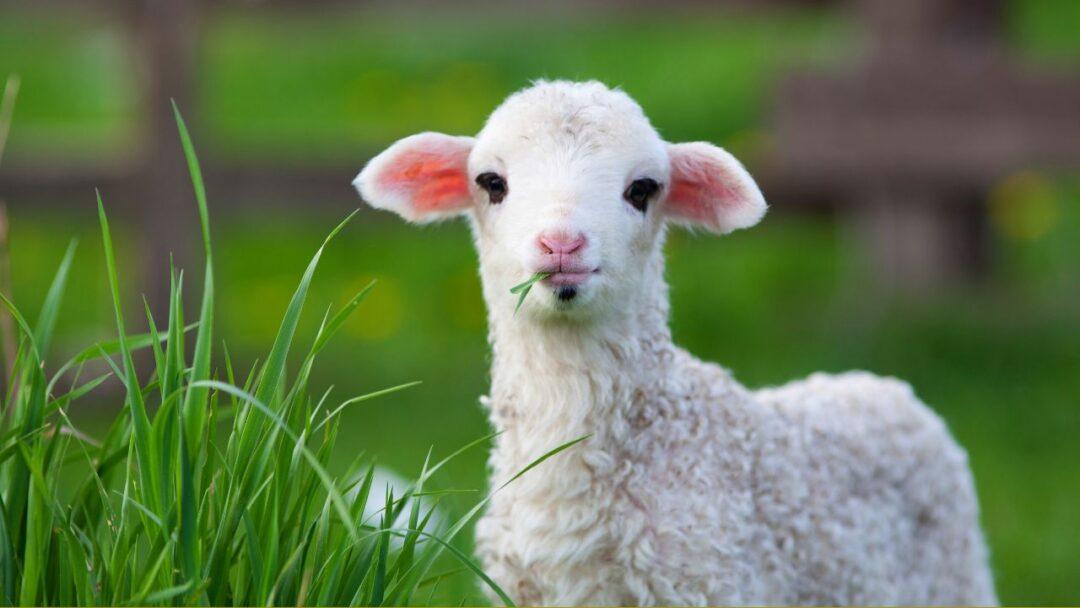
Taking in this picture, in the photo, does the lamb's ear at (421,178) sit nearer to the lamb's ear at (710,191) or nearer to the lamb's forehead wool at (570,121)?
the lamb's forehead wool at (570,121)

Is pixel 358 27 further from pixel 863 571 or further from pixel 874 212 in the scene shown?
pixel 863 571

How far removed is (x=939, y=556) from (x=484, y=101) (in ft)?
23.4

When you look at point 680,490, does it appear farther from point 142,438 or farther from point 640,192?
point 142,438

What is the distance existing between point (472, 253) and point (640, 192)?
6.53 m

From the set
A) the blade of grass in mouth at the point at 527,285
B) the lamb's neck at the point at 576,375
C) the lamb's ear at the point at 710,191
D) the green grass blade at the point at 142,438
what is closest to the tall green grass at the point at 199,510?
the green grass blade at the point at 142,438

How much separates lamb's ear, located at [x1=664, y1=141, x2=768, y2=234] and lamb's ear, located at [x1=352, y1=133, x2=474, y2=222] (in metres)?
0.42

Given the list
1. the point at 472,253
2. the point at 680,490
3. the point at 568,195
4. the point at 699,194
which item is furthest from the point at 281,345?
the point at 472,253

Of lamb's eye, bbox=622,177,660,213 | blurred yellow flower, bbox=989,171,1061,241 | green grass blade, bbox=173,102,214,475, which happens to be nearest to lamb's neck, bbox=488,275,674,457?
lamb's eye, bbox=622,177,660,213

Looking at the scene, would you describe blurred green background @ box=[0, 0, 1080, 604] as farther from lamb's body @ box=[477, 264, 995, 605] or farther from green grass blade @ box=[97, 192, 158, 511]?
green grass blade @ box=[97, 192, 158, 511]

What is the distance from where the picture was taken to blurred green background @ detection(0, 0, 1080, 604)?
6.07 meters

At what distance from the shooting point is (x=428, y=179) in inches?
121

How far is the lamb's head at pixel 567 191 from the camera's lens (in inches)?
104

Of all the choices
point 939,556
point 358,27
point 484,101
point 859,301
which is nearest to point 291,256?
point 484,101

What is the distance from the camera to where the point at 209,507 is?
7.94ft
